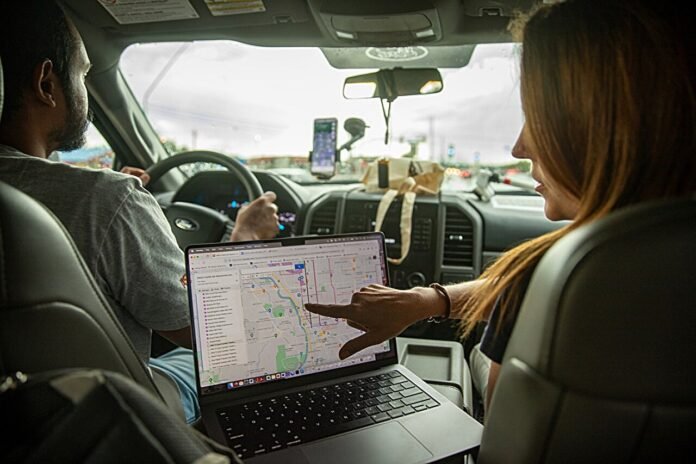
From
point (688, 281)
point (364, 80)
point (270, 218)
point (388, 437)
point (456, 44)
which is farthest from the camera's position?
point (364, 80)

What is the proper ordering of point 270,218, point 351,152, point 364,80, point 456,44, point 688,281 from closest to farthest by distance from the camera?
1. point 688,281
2. point 270,218
3. point 456,44
4. point 364,80
5. point 351,152

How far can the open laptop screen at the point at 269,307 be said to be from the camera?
3.59ft

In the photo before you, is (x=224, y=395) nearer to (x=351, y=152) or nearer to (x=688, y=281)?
(x=688, y=281)

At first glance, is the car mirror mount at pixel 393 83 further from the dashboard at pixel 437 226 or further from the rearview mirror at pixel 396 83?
the dashboard at pixel 437 226

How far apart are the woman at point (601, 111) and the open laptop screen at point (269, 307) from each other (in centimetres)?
45

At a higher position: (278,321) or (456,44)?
(456,44)

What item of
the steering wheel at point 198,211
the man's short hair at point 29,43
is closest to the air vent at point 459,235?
the steering wheel at point 198,211

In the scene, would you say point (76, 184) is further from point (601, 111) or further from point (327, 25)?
point (327, 25)

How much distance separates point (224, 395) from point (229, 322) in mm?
150

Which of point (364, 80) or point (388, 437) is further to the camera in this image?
point (364, 80)

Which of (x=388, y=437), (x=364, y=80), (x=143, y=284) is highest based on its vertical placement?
(x=364, y=80)

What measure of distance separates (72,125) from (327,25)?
3.37ft

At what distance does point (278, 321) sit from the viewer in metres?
1.15

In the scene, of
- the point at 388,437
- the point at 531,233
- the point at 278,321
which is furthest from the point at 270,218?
the point at 531,233
